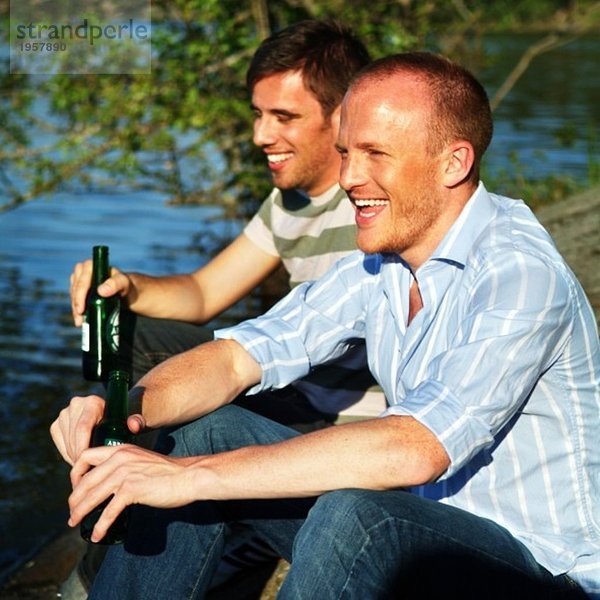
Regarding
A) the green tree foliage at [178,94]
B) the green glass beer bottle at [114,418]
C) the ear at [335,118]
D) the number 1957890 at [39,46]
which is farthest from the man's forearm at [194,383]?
the number 1957890 at [39,46]

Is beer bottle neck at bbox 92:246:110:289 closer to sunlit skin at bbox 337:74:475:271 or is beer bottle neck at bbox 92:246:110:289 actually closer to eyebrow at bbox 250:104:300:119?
eyebrow at bbox 250:104:300:119

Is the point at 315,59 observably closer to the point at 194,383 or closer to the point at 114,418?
the point at 194,383

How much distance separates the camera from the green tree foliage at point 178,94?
28.3 feet

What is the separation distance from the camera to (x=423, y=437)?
9.16ft

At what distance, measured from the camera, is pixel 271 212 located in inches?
188

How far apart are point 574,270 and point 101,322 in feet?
8.39

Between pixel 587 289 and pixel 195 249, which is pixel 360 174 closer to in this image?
pixel 587 289

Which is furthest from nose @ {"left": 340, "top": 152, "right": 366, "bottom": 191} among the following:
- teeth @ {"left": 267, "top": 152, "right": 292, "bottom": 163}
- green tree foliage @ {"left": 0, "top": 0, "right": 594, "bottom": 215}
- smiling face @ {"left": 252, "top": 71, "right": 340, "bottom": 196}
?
green tree foliage @ {"left": 0, "top": 0, "right": 594, "bottom": 215}

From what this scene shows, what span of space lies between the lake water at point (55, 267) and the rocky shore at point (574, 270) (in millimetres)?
126

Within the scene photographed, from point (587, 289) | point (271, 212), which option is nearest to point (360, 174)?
point (271, 212)

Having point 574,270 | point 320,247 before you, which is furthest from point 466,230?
point 574,270

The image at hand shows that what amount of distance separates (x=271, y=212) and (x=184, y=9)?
417cm

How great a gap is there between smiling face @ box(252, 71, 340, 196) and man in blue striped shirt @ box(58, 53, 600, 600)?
1236 millimetres

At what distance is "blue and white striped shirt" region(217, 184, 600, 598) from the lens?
2.82 m
